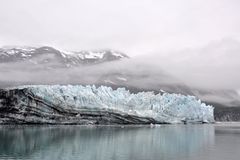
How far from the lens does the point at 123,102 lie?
8750cm

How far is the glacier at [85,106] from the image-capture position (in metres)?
72.9

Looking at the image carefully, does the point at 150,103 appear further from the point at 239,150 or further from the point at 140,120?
the point at 239,150

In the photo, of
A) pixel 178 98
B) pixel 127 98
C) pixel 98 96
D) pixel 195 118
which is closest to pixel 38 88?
pixel 98 96

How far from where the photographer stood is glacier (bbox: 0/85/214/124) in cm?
7288

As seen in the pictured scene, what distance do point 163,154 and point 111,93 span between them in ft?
181

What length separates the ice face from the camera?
77.3 m

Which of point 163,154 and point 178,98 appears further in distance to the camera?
point 178,98

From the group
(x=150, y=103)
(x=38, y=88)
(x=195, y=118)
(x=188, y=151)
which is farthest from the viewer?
(x=195, y=118)

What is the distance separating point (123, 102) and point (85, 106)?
1021 centimetres

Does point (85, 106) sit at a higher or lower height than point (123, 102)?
lower

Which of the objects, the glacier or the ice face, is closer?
the glacier

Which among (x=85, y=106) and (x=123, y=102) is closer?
(x=85, y=106)

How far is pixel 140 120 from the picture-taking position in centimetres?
9200

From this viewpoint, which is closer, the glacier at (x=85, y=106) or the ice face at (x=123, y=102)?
the glacier at (x=85, y=106)
